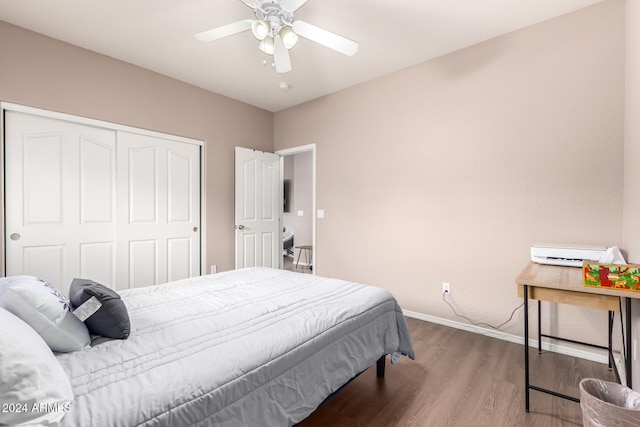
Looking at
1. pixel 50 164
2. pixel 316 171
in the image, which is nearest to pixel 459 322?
pixel 316 171

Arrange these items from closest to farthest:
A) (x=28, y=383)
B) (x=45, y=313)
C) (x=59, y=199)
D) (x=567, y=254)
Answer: (x=28, y=383) → (x=45, y=313) → (x=567, y=254) → (x=59, y=199)

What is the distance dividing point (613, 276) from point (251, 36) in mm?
2963

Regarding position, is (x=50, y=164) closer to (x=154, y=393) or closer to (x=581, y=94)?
(x=154, y=393)

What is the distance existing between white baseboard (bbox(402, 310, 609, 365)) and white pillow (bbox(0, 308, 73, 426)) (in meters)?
2.93

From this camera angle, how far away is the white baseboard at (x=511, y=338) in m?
2.26

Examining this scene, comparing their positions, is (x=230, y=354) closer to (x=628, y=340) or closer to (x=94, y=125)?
(x=628, y=340)

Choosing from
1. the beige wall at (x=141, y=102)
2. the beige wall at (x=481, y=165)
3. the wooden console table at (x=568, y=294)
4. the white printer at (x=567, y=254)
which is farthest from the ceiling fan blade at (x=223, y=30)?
the white printer at (x=567, y=254)

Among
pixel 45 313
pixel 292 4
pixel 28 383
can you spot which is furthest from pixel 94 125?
pixel 28 383

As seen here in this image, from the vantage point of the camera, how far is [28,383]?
777 millimetres

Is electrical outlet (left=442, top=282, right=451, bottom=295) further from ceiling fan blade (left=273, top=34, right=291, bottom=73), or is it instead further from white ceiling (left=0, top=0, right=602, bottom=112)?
ceiling fan blade (left=273, top=34, right=291, bottom=73)

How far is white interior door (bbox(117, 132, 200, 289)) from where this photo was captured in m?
3.12

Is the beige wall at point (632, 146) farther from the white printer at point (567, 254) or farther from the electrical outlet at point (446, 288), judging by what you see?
the electrical outlet at point (446, 288)

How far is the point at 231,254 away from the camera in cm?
401

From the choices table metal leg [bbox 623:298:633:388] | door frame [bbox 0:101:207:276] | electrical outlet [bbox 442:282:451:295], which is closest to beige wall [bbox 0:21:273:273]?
door frame [bbox 0:101:207:276]
